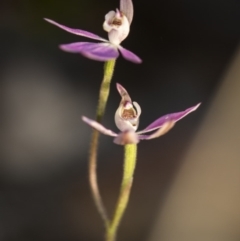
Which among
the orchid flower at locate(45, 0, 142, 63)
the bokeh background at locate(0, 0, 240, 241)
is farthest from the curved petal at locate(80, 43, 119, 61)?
the bokeh background at locate(0, 0, 240, 241)

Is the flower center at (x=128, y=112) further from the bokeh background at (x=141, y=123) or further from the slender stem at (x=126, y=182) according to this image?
the bokeh background at (x=141, y=123)

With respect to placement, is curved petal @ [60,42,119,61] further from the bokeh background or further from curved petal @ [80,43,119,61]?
the bokeh background

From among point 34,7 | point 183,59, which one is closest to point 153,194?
point 183,59

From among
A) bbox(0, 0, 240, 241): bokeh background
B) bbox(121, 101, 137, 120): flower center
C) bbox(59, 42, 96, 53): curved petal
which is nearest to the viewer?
bbox(59, 42, 96, 53): curved petal

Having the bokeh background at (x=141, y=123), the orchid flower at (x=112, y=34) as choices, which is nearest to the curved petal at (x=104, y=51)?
the orchid flower at (x=112, y=34)

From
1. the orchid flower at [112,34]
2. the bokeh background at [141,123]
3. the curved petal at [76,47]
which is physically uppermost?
the orchid flower at [112,34]

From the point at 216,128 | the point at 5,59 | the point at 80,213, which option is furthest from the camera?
the point at 5,59

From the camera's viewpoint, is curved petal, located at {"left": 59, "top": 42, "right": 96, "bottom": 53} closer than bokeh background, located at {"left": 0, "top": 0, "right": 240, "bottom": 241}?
Yes

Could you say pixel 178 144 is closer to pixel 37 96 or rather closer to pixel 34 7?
pixel 37 96
